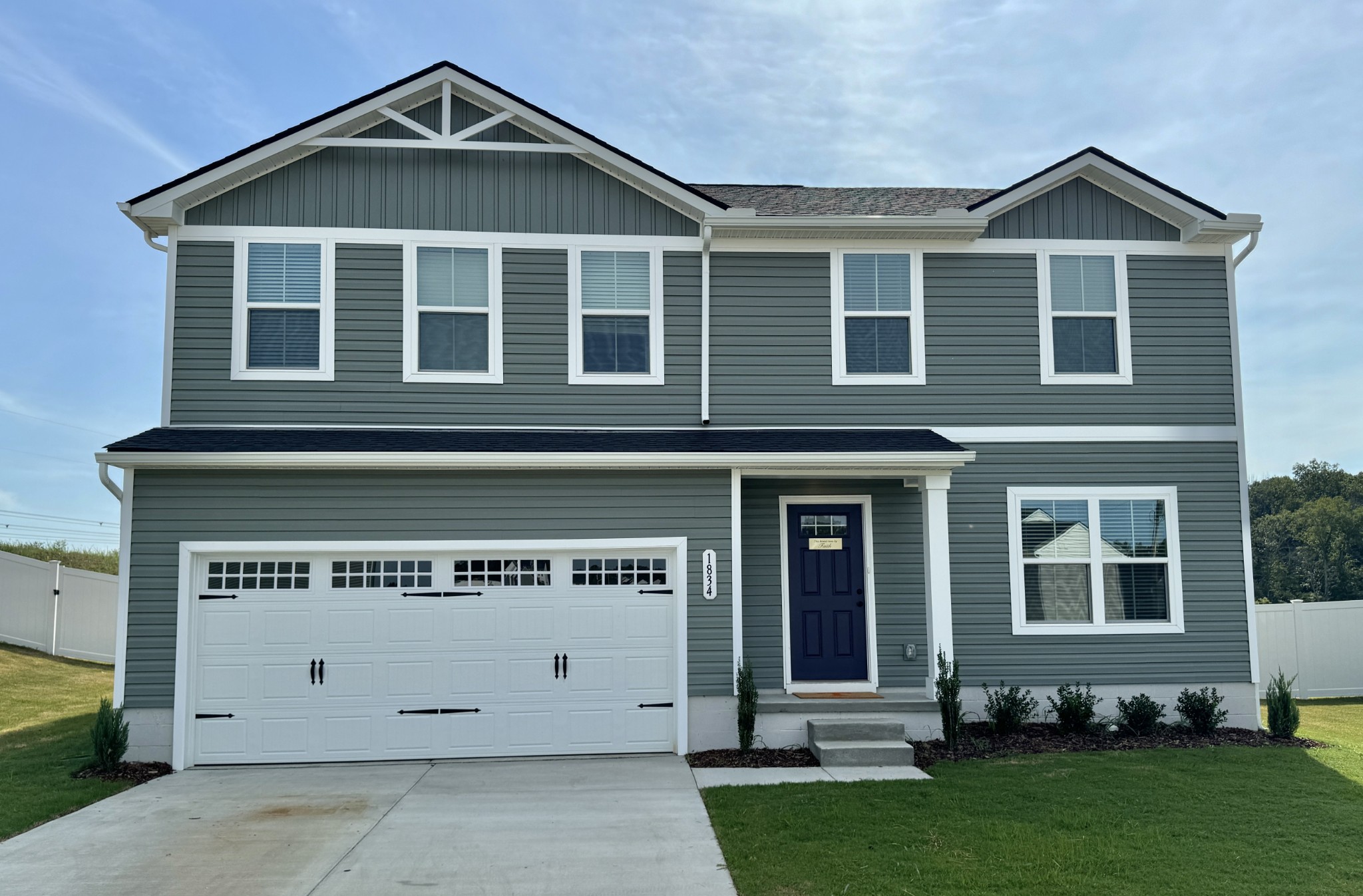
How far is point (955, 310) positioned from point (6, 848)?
10.3 m

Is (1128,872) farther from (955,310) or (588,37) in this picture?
(588,37)

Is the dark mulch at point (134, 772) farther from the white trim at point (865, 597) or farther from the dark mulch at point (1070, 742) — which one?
the dark mulch at point (1070, 742)

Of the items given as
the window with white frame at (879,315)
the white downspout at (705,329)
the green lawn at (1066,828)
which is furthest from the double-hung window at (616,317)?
the green lawn at (1066,828)

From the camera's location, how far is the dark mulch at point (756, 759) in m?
9.24

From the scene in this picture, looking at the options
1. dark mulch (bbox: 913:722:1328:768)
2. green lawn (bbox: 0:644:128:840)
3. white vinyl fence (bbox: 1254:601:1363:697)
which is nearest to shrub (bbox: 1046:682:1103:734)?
dark mulch (bbox: 913:722:1328:768)

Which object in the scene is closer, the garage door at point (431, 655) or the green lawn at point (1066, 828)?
the green lawn at point (1066, 828)

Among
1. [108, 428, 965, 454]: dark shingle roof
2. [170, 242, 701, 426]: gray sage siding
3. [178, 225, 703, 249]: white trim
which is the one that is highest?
[178, 225, 703, 249]: white trim

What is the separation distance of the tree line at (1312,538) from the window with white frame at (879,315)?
31.8m

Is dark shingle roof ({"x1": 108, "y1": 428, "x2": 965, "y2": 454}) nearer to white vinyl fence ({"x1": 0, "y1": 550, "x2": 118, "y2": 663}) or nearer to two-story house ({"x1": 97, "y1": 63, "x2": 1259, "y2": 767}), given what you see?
two-story house ({"x1": 97, "y1": 63, "x2": 1259, "y2": 767})

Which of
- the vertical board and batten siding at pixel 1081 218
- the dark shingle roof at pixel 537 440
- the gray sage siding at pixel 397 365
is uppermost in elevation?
the vertical board and batten siding at pixel 1081 218

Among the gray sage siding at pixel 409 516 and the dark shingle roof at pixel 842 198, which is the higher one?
the dark shingle roof at pixel 842 198

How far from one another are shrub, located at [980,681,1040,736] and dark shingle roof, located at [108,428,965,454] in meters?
2.75

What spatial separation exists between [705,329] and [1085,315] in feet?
15.1

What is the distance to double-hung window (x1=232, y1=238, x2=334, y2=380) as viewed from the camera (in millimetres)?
10539
